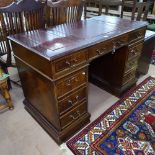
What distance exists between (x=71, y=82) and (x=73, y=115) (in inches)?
14.2

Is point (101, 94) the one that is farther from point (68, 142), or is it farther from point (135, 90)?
point (68, 142)

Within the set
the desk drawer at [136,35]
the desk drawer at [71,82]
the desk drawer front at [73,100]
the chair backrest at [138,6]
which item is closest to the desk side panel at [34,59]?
the desk drawer at [71,82]

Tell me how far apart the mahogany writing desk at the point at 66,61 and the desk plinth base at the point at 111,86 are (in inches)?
6.8

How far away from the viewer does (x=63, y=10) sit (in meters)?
2.06

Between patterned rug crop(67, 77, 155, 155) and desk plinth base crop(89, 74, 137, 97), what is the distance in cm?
10

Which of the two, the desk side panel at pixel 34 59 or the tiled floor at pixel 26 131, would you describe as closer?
the desk side panel at pixel 34 59

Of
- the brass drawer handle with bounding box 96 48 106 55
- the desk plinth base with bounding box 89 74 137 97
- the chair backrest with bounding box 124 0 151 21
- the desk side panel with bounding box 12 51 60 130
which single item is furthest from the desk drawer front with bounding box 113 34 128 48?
the chair backrest with bounding box 124 0 151 21

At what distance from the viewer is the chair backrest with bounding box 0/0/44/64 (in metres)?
1.74

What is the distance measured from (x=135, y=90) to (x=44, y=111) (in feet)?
4.11

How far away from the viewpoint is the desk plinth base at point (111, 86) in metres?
2.02

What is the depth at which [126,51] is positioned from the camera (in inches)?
68.7

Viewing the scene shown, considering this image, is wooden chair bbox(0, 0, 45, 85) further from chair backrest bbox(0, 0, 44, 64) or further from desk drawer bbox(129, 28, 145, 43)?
desk drawer bbox(129, 28, 145, 43)

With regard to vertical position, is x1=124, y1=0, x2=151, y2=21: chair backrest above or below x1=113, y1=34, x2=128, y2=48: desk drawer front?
above

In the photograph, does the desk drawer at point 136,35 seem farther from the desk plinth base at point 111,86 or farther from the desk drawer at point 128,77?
the desk plinth base at point 111,86
